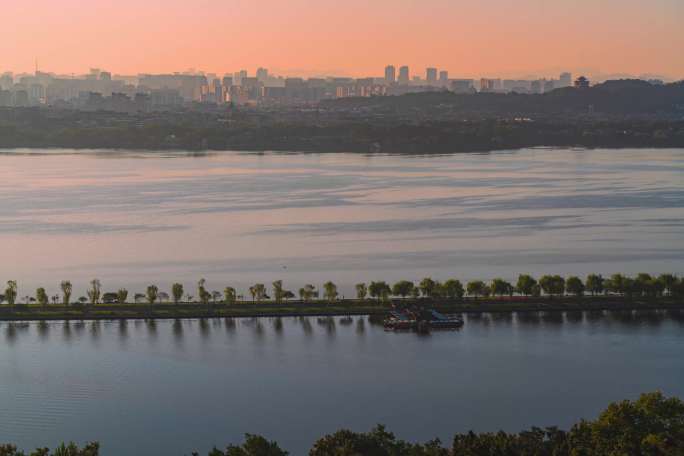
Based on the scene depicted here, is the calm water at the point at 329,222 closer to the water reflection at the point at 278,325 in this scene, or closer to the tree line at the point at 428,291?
the tree line at the point at 428,291

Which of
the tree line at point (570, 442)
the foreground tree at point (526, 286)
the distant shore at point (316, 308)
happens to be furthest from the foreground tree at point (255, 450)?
the foreground tree at point (526, 286)

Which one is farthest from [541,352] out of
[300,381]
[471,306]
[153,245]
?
[153,245]

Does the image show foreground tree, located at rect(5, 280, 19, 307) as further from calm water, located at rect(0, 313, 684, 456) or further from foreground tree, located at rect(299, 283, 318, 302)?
foreground tree, located at rect(299, 283, 318, 302)

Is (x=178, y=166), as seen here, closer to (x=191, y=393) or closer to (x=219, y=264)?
(x=219, y=264)

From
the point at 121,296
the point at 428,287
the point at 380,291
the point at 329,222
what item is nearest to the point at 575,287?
the point at 428,287

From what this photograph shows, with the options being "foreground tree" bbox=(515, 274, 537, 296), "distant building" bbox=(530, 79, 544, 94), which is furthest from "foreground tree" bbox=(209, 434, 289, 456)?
"distant building" bbox=(530, 79, 544, 94)
